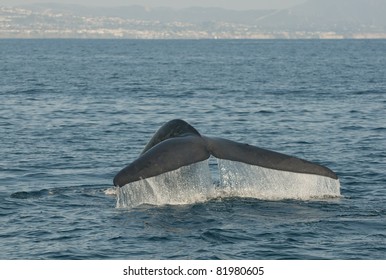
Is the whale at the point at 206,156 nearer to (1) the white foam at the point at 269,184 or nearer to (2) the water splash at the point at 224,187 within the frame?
(2) the water splash at the point at 224,187

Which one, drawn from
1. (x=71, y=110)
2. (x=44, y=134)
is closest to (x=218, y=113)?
(x=71, y=110)

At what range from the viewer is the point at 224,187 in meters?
16.2

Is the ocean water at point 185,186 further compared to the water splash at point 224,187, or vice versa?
the water splash at point 224,187

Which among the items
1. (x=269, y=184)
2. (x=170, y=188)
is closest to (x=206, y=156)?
(x=170, y=188)

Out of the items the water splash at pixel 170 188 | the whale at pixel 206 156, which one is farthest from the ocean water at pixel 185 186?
the whale at pixel 206 156

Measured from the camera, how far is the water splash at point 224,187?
14766 millimetres

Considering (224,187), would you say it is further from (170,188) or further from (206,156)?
(206,156)

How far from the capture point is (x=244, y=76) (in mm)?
62688

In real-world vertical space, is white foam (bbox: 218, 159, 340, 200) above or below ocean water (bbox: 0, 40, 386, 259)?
above

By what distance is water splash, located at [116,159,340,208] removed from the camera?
14.8 m

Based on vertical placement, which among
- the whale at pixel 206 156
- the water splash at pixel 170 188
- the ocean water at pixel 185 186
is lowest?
the ocean water at pixel 185 186

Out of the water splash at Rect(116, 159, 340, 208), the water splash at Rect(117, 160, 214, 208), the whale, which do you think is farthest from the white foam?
the whale

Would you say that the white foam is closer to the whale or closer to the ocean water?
the ocean water

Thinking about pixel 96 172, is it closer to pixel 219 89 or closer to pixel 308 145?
pixel 308 145
